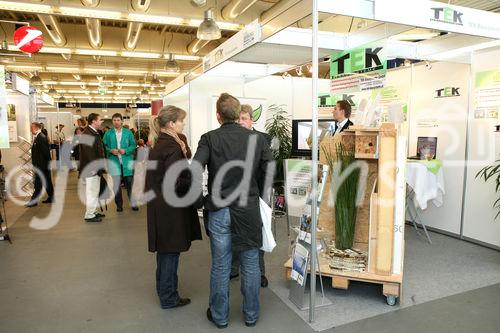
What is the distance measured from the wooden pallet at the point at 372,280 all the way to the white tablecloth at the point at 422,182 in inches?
67.0

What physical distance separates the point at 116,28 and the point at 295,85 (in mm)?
5091

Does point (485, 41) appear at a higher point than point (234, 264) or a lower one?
higher

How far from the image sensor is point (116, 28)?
29.5ft

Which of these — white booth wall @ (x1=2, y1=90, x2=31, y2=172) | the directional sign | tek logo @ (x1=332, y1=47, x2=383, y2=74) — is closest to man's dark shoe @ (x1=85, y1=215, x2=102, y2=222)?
the directional sign

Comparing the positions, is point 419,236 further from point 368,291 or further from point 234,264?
point 234,264

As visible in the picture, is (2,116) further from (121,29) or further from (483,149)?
(121,29)

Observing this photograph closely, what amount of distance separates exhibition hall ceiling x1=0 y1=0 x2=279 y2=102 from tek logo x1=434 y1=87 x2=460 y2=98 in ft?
10.2

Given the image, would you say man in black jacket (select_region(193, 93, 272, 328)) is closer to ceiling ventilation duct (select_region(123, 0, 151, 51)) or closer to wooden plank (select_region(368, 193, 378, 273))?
wooden plank (select_region(368, 193, 378, 273))

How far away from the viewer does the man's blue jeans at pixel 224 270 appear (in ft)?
7.77

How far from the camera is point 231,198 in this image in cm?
233

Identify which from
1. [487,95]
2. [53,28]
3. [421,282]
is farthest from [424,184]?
[53,28]

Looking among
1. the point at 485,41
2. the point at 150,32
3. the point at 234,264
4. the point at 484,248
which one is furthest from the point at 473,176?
the point at 150,32

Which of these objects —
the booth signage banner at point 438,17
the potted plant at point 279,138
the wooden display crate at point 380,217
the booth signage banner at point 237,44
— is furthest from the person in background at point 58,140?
Result: the booth signage banner at point 438,17

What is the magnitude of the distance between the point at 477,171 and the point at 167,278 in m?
3.58
